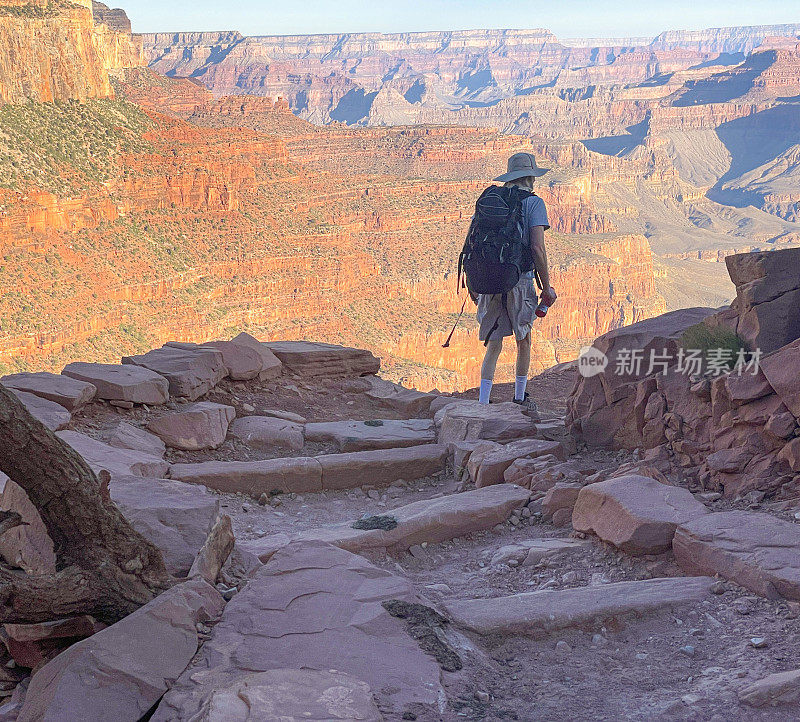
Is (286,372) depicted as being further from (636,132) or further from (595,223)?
(636,132)

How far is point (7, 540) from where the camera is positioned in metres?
3.81

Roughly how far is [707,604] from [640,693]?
2.80 ft

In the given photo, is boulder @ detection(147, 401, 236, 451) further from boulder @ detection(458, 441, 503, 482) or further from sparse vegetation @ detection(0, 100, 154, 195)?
sparse vegetation @ detection(0, 100, 154, 195)

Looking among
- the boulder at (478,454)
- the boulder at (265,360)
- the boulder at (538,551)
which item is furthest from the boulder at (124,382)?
the boulder at (538,551)

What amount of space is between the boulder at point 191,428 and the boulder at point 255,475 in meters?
0.37

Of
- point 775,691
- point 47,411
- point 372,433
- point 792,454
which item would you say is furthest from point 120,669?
point 372,433

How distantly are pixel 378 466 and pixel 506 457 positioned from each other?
1268 millimetres

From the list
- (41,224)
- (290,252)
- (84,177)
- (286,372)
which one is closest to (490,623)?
(286,372)

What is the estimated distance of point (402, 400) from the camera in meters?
9.65

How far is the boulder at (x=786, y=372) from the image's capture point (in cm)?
512

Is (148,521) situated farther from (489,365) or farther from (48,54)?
(48,54)

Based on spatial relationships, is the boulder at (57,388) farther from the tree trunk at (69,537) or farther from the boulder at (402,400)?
the tree trunk at (69,537)

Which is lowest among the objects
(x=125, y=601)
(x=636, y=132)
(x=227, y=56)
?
(x=125, y=601)

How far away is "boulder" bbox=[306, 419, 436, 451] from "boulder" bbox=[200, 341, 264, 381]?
127 centimetres
